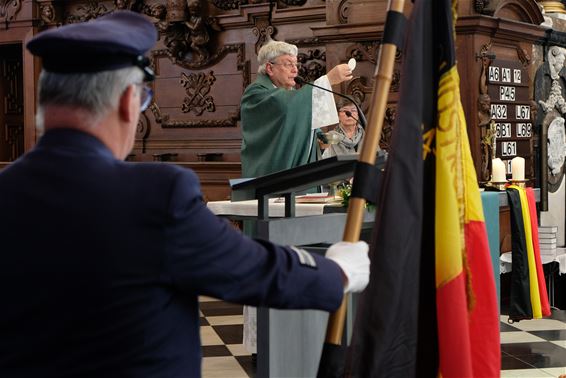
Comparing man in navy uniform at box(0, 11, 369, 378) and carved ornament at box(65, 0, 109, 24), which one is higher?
carved ornament at box(65, 0, 109, 24)

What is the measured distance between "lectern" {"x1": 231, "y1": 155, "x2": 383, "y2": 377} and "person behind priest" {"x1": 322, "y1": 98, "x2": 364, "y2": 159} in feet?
12.0

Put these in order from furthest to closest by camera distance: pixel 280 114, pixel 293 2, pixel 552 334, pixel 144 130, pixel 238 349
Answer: pixel 144 130 < pixel 293 2 < pixel 552 334 < pixel 238 349 < pixel 280 114

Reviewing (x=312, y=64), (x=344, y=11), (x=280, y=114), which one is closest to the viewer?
(x=280, y=114)

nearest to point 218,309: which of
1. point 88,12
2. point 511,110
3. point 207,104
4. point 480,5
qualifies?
point 511,110

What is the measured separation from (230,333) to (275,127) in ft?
4.93

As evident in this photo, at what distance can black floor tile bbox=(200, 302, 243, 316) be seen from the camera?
288 inches

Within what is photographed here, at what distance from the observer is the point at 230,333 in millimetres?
6582

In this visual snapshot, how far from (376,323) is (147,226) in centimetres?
83

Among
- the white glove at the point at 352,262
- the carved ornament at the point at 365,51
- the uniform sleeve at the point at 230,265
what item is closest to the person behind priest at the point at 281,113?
the carved ornament at the point at 365,51

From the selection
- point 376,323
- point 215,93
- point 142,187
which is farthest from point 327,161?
point 215,93

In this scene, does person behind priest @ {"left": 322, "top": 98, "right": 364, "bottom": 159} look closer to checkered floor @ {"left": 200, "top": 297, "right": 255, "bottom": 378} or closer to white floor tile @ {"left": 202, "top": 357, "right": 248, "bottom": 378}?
checkered floor @ {"left": 200, "top": 297, "right": 255, "bottom": 378}

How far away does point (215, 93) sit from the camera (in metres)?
10.2

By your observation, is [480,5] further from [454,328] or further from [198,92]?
[454,328]

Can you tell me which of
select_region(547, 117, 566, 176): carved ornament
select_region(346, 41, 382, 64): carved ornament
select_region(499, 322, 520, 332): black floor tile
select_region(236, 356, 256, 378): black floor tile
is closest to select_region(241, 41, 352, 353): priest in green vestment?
select_region(236, 356, 256, 378): black floor tile
